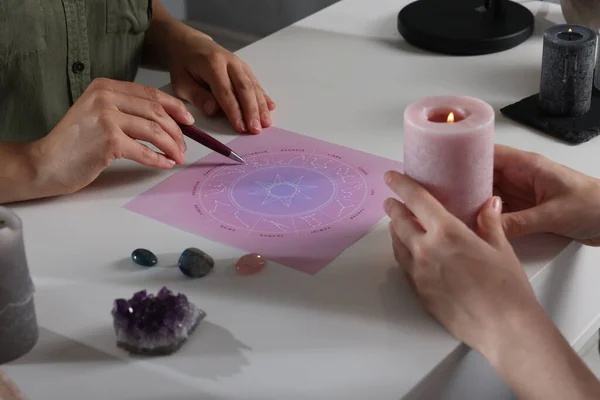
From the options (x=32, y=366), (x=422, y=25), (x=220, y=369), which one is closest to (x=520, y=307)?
(x=220, y=369)

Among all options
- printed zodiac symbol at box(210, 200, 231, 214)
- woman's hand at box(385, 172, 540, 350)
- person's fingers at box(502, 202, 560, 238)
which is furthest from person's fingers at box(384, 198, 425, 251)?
printed zodiac symbol at box(210, 200, 231, 214)

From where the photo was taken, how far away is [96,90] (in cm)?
105

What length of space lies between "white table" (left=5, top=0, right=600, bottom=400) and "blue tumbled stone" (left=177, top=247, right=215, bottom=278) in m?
0.01

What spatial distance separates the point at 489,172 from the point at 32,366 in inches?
18.3

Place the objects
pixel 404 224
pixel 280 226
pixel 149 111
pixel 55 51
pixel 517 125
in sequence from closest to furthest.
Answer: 1. pixel 404 224
2. pixel 280 226
3. pixel 149 111
4. pixel 517 125
5. pixel 55 51

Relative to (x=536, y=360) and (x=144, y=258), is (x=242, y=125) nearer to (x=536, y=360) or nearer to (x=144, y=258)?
(x=144, y=258)

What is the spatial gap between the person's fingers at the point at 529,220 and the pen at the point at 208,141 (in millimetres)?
351

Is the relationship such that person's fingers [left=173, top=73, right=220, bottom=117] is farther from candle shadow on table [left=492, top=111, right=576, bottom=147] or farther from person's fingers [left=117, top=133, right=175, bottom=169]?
candle shadow on table [left=492, top=111, right=576, bottom=147]

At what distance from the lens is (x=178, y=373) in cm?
76

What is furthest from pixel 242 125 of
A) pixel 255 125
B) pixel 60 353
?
pixel 60 353

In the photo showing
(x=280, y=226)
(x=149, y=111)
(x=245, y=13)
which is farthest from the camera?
(x=245, y=13)

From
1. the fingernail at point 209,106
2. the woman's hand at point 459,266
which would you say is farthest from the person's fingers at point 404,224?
the fingernail at point 209,106

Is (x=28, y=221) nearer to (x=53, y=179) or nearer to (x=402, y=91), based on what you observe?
(x=53, y=179)

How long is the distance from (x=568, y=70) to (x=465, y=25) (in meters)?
0.29
